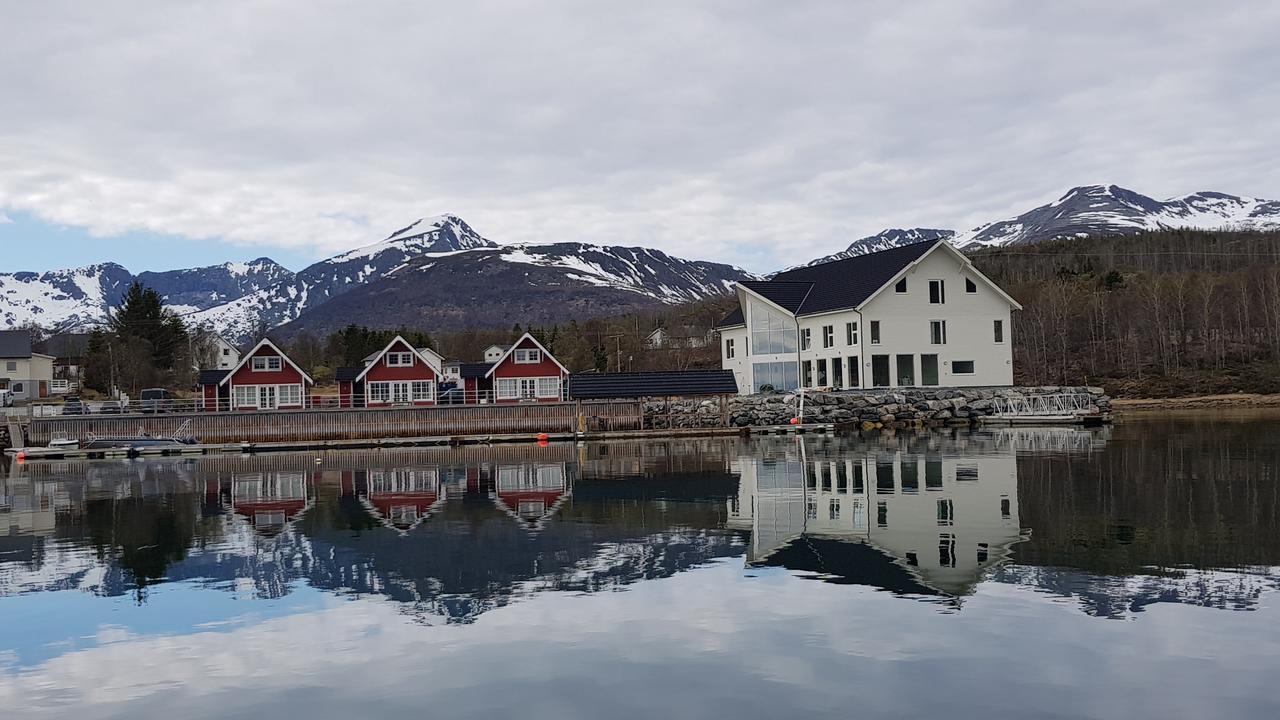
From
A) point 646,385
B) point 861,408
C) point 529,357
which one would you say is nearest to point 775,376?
point 861,408

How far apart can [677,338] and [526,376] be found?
190ft

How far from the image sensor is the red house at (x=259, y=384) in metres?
55.8


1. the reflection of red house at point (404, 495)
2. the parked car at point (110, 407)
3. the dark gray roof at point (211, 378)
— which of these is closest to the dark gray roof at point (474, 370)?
the dark gray roof at point (211, 378)

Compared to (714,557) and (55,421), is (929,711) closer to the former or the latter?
(714,557)

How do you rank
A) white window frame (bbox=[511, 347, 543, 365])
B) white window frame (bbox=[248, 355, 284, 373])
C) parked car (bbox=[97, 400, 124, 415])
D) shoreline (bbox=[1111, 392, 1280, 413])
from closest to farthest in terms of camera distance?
parked car (bbox=[97, 400, 124, 415]) → white window frame (bbox=[248, 355, 284, 373]) → white window frame (bbox=[511, 347, 543, 365]) → shoreline (bbox=[1111, 392, 1280, 413])

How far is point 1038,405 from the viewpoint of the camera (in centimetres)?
5234

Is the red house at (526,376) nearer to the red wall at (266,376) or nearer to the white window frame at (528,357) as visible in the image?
the white window frame at (528,357)

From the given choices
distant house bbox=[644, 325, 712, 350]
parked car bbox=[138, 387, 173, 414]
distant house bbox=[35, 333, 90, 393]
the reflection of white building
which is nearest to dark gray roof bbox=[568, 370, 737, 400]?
parked car bbox=[138, 387, 173, 414]

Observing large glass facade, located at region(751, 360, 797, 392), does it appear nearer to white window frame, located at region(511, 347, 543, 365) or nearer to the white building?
the white building

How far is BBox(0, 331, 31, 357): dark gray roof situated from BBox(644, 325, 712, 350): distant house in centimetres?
5953

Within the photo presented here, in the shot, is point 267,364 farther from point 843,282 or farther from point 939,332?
point 939,332

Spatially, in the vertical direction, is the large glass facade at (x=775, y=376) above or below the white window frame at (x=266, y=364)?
below

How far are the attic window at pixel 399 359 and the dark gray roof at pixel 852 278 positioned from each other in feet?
71.0

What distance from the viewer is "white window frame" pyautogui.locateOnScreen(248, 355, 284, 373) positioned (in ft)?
184
